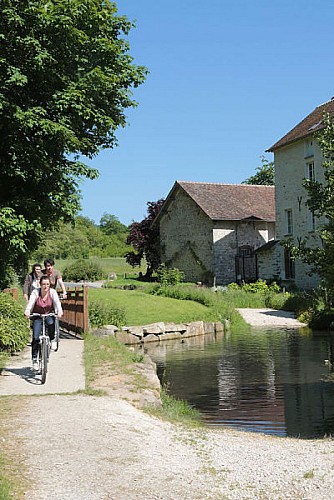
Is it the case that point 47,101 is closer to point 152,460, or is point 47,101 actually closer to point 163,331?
point 152,460

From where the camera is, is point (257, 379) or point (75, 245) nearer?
point (257, 379)

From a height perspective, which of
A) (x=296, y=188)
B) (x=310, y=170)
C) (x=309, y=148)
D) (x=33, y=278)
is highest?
(x=309, y=148)

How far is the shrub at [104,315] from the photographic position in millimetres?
20578

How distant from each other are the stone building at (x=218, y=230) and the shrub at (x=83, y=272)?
14.6 meters

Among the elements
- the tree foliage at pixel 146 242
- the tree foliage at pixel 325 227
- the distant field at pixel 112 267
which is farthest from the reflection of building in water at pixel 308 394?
the distant field at pixel 112 267

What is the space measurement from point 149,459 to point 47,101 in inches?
412

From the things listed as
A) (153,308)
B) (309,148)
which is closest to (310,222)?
(309,148)

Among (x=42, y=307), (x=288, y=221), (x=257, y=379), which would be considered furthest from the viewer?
(x=288, y=221)

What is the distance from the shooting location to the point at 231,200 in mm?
40625

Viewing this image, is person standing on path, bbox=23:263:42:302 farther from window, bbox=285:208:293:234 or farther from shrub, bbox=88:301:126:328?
window, bbox=285:208:293:234

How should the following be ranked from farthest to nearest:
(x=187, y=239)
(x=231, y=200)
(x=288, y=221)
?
1. (x=187, y=239)
2. (x=231, y=200)
3. (x=288, y=221)

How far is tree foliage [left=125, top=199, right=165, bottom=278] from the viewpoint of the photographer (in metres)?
45.6

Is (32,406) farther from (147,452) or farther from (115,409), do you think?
(147,452)

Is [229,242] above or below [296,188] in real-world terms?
below
